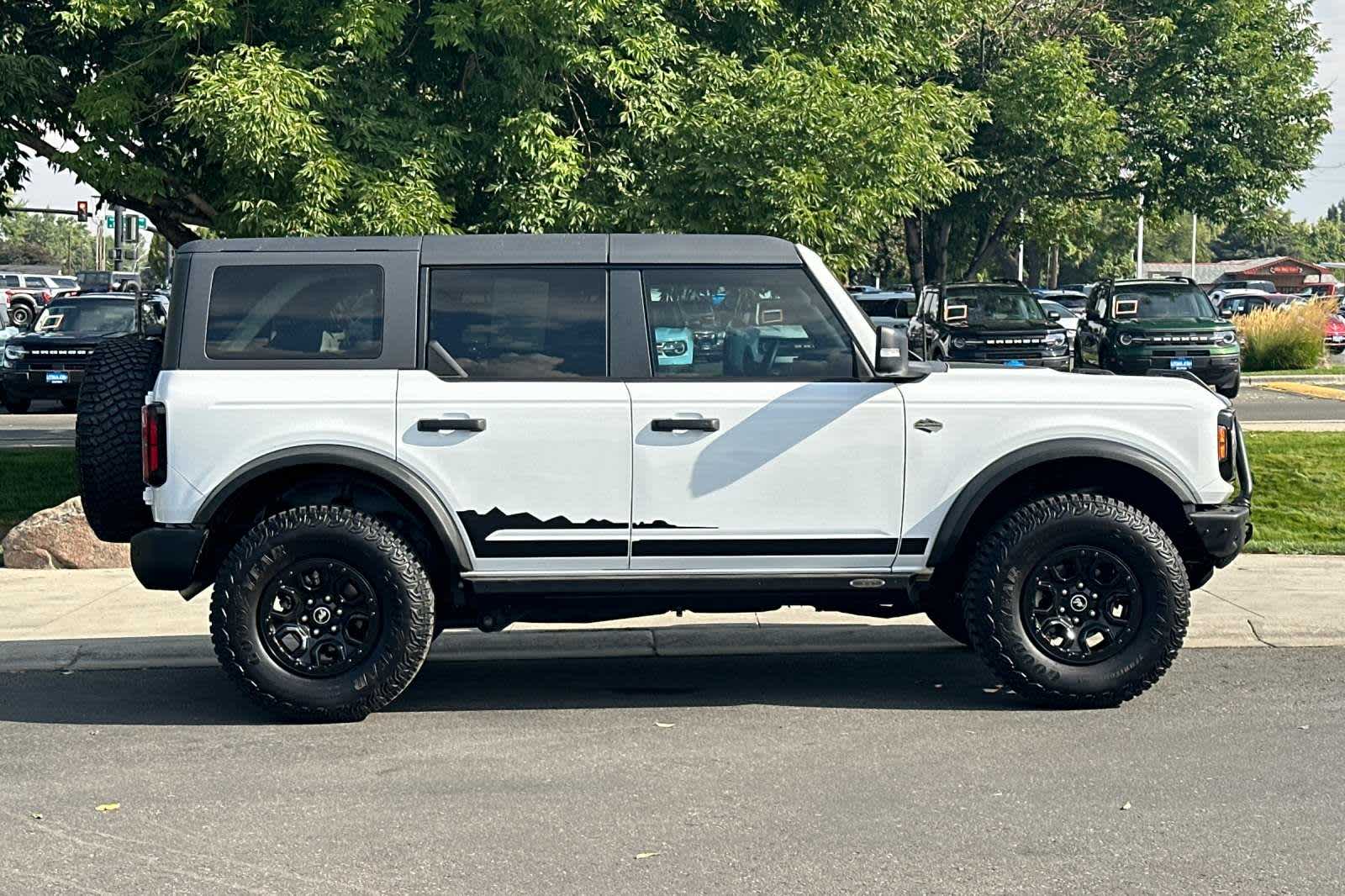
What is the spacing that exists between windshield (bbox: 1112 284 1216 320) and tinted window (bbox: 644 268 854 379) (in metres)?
21.2

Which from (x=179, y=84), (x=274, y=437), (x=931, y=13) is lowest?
(x=274, y=437)

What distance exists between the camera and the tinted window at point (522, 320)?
7.14m

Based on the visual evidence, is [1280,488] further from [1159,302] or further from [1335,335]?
[1335,335]

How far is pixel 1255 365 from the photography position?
33656mm

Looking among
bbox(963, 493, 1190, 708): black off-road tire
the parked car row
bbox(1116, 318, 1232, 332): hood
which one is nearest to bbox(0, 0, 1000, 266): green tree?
bbox(963, 493, 1190, 708): black off-road tire

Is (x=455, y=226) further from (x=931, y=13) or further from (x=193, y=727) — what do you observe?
(x=193, y=727)

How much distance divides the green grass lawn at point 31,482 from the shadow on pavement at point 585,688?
523cm

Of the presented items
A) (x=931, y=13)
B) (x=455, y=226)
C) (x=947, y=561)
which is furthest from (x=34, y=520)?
(x=931, y=13)

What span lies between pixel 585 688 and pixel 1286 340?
93.5 feet

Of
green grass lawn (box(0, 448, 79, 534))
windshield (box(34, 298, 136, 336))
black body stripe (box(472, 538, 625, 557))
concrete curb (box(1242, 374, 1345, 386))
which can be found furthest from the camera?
concrete curb (box(1242, 374, 1345, 386))

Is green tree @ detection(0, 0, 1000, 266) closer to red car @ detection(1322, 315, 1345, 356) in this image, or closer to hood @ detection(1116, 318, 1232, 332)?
hood @ detection(1116, 318, 1232, 332)

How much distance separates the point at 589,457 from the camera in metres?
7.06

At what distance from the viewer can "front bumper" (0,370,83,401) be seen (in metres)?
24.5

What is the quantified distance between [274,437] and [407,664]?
3.63 feet
